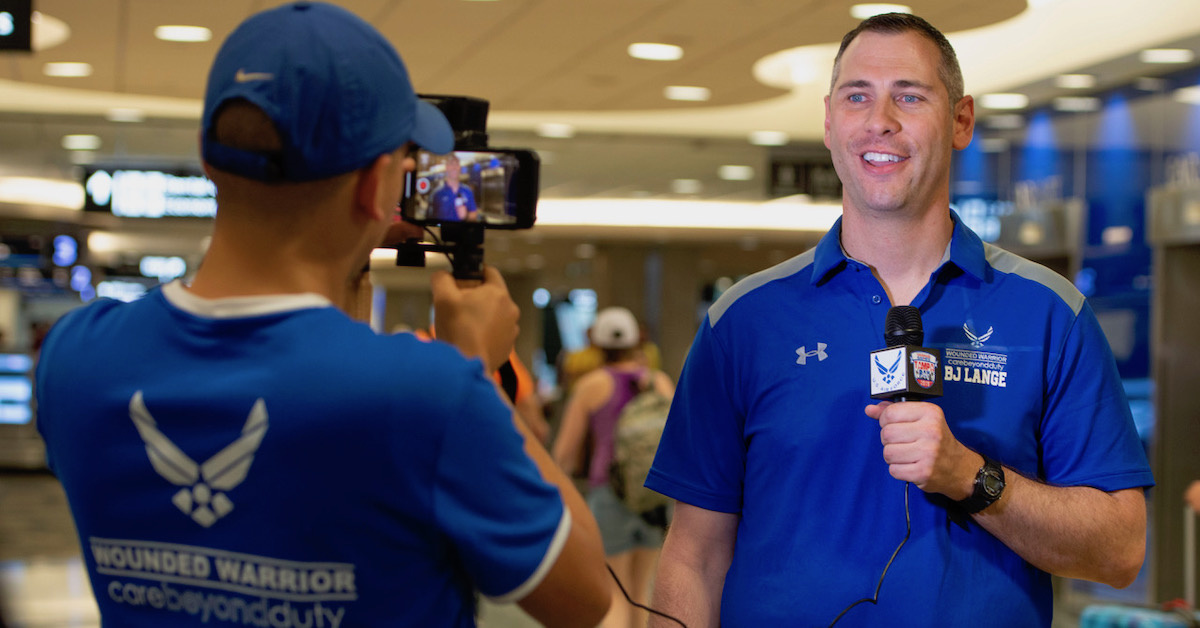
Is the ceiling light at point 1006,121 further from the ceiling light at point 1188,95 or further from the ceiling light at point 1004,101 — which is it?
the ceiling light at point 1188,95

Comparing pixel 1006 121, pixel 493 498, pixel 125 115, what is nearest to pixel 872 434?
pixel 493 498

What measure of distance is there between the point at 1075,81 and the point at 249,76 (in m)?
8.13

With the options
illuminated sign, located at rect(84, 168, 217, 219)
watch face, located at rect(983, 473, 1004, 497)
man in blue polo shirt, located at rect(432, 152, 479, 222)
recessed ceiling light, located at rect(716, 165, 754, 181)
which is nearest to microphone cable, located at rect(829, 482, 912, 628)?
watch face, located at rect(983, 473, 1004, 497)

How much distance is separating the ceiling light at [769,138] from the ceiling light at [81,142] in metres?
6.62

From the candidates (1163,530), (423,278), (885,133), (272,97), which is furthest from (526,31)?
(423,278)

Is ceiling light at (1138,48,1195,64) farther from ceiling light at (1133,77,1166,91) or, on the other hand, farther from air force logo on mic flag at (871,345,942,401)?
air force logo on mic flag at (871,345,942,401)

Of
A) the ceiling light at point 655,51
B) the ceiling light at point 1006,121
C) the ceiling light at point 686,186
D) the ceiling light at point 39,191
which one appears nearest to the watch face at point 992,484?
the ceiling light at point 655,51

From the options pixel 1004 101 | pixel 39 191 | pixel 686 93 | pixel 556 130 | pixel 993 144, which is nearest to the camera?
pixel 1004 101

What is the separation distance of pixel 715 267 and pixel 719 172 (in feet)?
48.0

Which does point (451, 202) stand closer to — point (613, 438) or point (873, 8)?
point (613, 438)

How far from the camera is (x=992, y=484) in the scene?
63.5 inches

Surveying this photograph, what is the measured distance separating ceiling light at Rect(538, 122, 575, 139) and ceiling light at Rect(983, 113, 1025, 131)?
401cm

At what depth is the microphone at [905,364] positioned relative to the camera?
1580 millimetres

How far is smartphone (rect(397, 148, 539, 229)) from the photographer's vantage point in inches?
54.7
